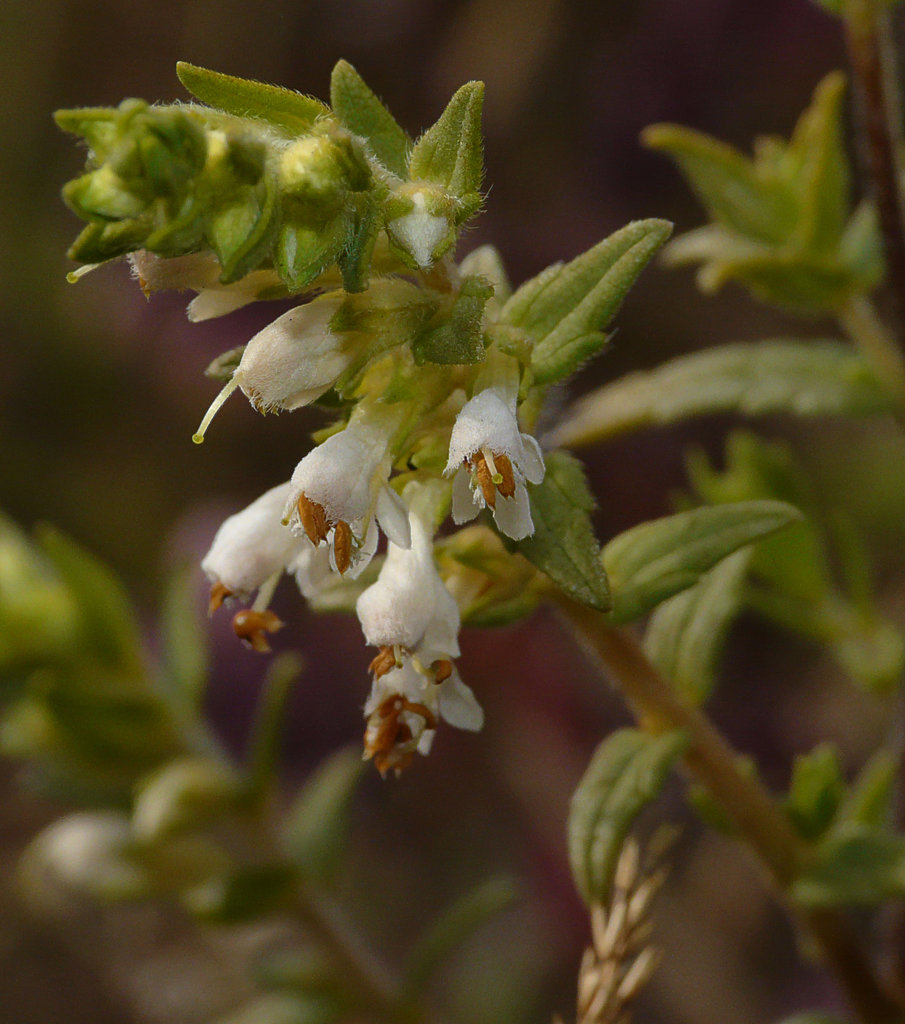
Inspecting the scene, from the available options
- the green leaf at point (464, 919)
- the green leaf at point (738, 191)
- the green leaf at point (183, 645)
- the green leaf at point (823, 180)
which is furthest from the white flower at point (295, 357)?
the green leaf at point (464, 919)

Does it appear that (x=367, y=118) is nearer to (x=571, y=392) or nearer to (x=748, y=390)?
(x=748, y=390)

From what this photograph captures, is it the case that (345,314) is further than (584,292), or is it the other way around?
(584,292)

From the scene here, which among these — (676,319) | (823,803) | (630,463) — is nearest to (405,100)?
(676,319)

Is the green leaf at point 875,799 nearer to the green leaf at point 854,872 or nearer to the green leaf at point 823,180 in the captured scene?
the green leaf at point 854,872

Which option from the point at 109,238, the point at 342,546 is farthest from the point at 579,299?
the point at 109,238

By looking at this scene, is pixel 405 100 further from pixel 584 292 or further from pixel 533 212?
pixel 584 292

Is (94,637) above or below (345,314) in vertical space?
above
